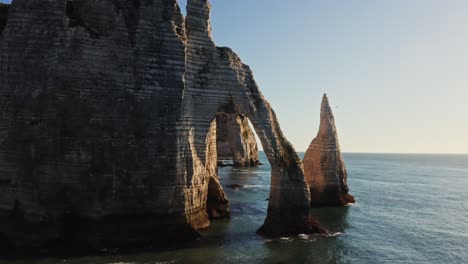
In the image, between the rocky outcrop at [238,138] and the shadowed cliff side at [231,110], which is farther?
the rocky outcrop at [238,138]

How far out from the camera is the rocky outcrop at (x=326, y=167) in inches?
1278

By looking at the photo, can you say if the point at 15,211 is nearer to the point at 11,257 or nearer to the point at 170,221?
the point at 11,257

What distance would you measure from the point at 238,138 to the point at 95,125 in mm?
61383

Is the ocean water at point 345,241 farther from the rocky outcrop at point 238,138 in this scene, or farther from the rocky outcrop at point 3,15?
the rocky outcrop at point 238,138

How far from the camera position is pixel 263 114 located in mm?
22453

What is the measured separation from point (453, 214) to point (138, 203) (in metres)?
29.6

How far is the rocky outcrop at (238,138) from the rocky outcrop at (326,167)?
4071 cm

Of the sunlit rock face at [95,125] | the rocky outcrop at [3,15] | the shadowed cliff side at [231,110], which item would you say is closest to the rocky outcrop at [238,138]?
the shadowed cliff side at [231,110]

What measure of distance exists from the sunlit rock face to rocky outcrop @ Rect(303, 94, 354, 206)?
15629mm

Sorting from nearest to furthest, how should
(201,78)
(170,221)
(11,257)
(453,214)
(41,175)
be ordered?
(11,257) → (41,175) → (170,221) → (201,78) → (453,214)

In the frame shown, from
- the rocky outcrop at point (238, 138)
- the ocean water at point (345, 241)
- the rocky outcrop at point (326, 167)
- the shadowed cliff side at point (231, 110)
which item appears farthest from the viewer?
the rocky outcrop at point (238, 138)

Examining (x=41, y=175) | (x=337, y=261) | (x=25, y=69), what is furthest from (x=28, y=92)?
(x=337, y=261)

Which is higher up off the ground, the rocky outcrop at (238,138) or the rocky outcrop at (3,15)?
the rocky outcrop at (3,15)

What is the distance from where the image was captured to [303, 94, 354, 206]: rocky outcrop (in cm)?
3247
